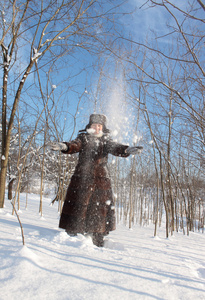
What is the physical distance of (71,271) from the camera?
4.02ft

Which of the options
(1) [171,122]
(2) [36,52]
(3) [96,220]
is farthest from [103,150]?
(2) [36,52]

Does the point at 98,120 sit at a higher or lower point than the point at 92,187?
higher

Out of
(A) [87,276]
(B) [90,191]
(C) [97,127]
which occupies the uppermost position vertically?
(C) [97,127]

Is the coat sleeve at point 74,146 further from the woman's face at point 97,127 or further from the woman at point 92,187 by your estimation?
the woman's face at point 97,127

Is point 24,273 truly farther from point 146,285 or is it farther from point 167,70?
point 167,70

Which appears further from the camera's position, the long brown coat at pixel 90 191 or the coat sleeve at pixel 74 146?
the coat sleeve at pixel 74 146

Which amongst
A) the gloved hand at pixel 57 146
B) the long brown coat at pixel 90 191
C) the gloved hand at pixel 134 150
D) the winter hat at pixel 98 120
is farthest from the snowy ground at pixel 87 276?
the winter hat at pixel 98 120

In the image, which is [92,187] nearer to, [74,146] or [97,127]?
[74,146]

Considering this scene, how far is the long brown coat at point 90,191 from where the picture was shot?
241 centimetres

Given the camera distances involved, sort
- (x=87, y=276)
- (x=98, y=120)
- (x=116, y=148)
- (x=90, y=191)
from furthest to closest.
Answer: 1. (x=98, y=120)
2. (x=116, y=148)
3. (x=90, y=191)
4. (x=87, y=276)

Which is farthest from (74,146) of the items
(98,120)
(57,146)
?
(98,120)

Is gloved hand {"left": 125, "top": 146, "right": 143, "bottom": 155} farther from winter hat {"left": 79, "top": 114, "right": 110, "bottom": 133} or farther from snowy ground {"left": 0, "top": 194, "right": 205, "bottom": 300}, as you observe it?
snowy ground {"left": 0, "top": 194, "right": 205, "bottom": 300}

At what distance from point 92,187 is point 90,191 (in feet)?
0.19

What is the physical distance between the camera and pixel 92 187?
2529 mm
